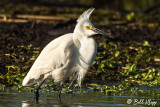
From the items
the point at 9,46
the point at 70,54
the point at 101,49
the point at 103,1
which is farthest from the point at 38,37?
the point at 103,1

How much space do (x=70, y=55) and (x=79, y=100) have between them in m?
0.92

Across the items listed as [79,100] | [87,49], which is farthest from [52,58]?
[79,100]

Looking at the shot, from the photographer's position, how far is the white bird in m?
7.21

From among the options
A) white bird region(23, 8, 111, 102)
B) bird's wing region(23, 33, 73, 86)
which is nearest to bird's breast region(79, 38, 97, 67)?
white bird region(23, 8, 111, 102)

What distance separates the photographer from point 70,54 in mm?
7258

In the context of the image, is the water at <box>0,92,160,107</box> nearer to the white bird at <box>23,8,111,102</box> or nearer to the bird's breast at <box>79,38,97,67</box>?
the white bird at <box>23,8,111,102</box>

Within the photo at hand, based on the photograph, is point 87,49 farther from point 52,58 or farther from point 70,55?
point 52,58

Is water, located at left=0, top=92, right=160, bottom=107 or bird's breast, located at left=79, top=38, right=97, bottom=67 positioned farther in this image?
bird's breast, located at left=79, top=38, right=97, bottom=67

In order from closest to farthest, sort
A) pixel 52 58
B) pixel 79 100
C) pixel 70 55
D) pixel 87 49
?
pixel 79 100
pixel 87 49
pixel 70 55
pixel 52 58

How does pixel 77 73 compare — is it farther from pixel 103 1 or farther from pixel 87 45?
pixel 103 1

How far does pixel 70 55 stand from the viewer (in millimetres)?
7273

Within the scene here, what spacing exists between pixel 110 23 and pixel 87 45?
835 centimetres

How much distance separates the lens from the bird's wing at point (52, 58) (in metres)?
7.25

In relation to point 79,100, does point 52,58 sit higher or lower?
higher
